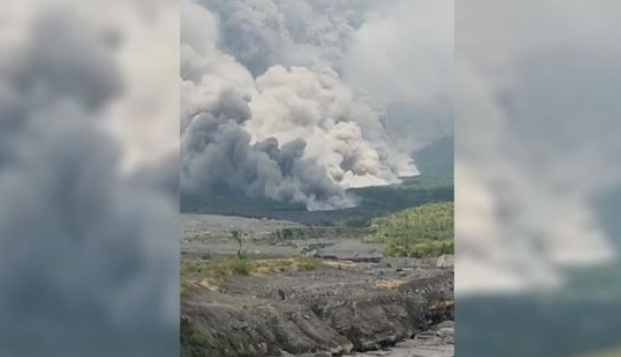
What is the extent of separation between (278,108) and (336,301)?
1.18 m

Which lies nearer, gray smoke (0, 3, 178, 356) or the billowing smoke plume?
gray smoke (0, 3, 178, 356)

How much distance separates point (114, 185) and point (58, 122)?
1.48 ft

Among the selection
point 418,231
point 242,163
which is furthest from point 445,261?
point 242,163

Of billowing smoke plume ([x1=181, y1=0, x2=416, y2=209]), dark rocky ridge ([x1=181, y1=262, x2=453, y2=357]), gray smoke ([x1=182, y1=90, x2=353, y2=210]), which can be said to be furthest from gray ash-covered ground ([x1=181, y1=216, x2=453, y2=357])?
billowing smoke plume ([x1=181, y1=0, x2=416, y2=209])

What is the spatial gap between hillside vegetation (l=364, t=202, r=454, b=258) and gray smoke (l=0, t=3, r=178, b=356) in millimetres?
1363

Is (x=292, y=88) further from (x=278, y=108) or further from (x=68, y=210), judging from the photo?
(x=68, y=210)

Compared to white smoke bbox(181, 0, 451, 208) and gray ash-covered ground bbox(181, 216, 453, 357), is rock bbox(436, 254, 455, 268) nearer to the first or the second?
gray ash-covered ground bbox(181, 216, 453, 357)

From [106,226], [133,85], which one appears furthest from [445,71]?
[106,226]

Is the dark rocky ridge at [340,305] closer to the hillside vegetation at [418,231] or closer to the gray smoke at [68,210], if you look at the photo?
the hillside vegetation at [418,231]

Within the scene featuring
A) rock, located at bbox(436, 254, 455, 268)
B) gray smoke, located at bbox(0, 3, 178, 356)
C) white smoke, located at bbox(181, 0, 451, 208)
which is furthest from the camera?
rock, located at bbox(436, 254, 455, 268)

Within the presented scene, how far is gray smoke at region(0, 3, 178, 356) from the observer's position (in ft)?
16.2

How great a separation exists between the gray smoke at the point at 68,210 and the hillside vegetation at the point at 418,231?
4.47 feet

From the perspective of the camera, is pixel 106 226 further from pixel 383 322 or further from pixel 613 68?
pixel 613 68

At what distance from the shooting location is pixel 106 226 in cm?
502
